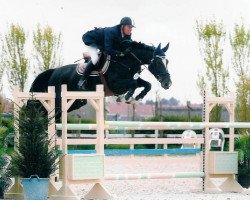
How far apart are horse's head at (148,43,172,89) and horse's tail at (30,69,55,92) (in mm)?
1835

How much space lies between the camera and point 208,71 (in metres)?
23.4

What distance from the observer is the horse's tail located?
12422 mm

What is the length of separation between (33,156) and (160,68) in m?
3.20

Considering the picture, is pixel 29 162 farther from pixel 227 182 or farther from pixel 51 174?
pixel 227 182

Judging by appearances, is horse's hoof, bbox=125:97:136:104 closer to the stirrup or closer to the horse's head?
the horse's head

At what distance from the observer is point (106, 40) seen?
11.2m

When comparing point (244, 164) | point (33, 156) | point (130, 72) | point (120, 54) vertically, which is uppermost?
point (120, 54)

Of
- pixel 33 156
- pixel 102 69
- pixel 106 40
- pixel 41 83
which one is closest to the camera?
pixel 33 156

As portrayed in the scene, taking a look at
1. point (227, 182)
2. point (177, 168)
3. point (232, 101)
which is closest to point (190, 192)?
point (227, 182)

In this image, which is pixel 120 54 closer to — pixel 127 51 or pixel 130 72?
pixel 127 51

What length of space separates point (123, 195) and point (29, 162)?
159 cm

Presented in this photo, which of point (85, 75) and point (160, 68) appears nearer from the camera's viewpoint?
point (160, 68)

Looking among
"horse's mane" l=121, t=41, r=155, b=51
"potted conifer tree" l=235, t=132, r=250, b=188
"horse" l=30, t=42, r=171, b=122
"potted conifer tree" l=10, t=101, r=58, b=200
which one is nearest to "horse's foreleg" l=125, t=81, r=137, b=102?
"horse" l=30, t=42, r=171, b=122

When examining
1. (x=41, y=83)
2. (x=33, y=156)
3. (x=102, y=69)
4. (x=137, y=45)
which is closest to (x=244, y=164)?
(x=137, y=45)
